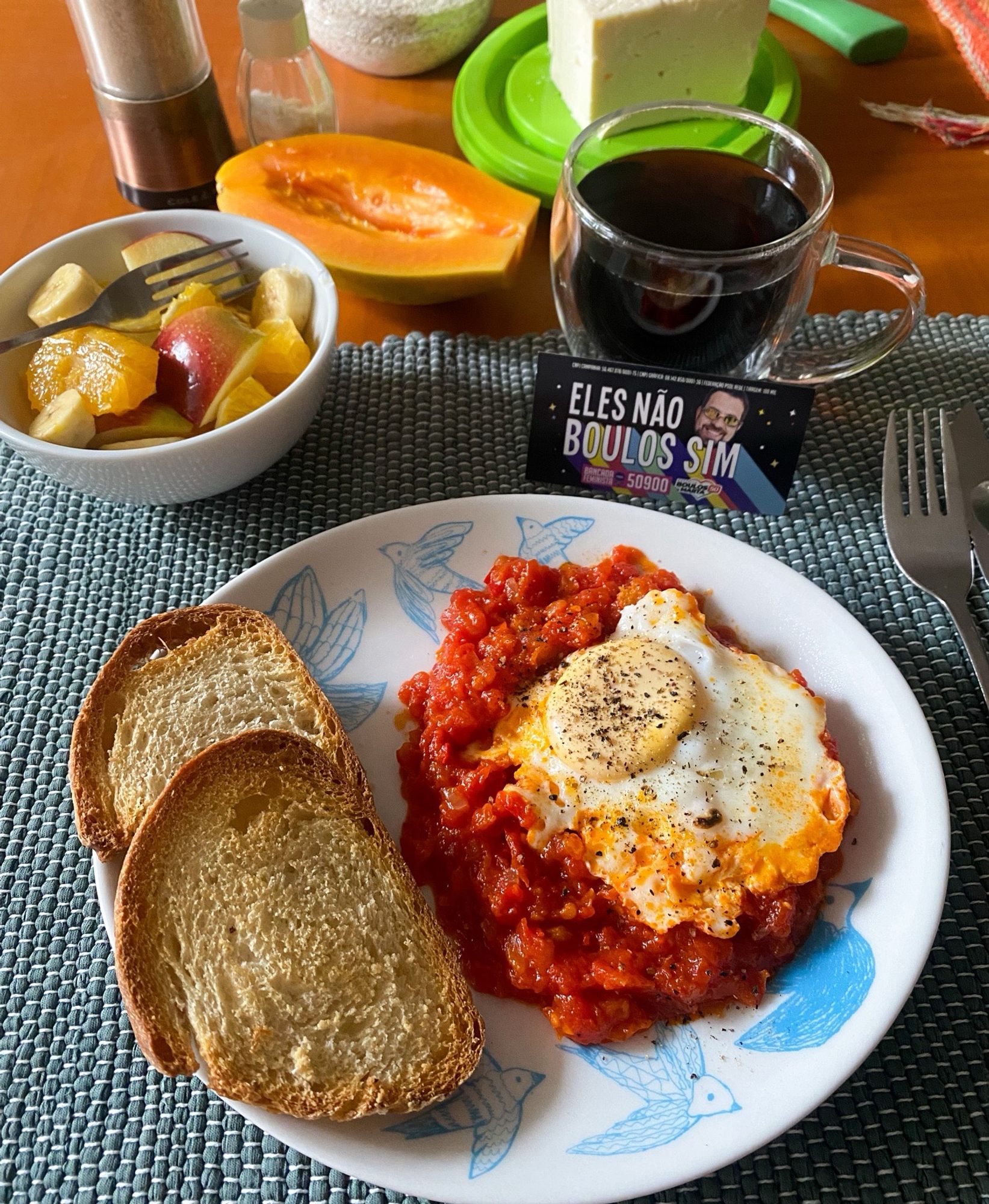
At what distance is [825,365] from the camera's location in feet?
7.88

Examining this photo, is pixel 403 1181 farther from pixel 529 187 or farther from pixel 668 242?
pixel 529 187

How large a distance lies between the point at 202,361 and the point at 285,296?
0.32 meters

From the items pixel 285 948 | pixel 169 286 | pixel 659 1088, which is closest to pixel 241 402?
pixel 169 286

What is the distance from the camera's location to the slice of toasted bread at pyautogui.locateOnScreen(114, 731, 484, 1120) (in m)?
1.43

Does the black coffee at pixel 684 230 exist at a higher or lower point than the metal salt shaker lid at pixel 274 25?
lower

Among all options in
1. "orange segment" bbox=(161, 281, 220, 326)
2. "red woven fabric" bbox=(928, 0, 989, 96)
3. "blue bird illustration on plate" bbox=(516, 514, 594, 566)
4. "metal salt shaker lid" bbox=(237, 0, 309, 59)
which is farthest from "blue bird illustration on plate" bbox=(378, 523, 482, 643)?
"red woven fabric" bbox=(928, 0, 989, 96)

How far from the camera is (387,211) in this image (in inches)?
110

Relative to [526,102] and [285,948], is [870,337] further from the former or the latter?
[285,948]

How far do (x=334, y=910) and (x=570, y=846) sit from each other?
0.42 metres

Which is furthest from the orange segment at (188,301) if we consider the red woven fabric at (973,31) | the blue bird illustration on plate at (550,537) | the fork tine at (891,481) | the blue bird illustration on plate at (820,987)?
the red woven fabric at (973,31)

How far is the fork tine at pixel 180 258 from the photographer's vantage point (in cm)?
237

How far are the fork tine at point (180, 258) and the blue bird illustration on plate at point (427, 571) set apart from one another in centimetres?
94

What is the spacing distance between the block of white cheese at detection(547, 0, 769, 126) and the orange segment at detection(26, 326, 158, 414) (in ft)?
5.32

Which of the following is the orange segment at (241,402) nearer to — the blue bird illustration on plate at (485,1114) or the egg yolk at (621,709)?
the egg yolk at (621,709)
